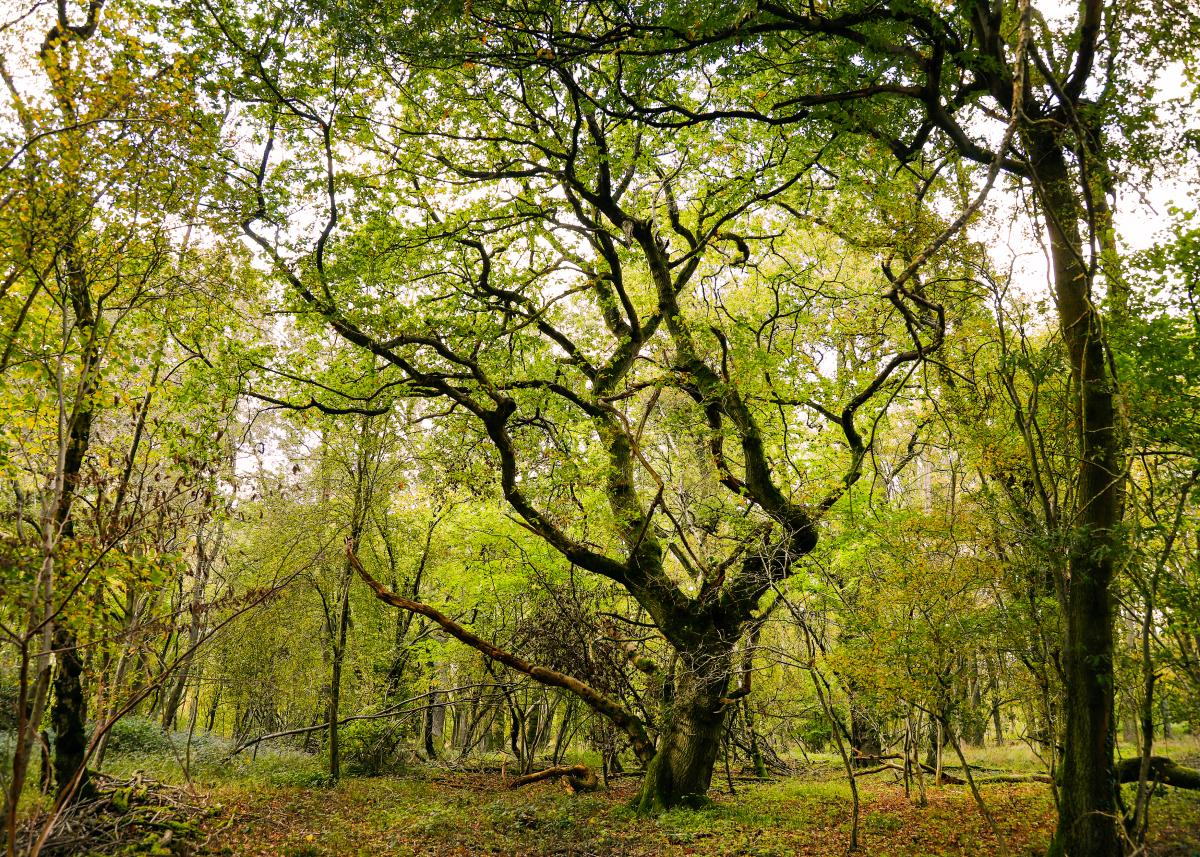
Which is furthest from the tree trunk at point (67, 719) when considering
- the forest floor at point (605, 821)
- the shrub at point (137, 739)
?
the shrub at point (137, 739)

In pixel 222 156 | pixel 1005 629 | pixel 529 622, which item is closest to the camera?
pixel 222 156

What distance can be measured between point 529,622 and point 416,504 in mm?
5911

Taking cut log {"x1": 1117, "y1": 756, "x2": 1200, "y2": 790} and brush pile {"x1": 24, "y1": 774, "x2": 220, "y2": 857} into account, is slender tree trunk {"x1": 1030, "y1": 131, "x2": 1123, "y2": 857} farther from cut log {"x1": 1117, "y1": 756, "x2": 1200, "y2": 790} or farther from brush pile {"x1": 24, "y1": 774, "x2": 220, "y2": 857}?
brush pile {"x1": 24, "y1": 774, "x2": 220, "y2": 857}

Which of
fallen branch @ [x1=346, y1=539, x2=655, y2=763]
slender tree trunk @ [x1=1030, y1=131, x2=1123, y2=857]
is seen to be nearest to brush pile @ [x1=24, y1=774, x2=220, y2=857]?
fallen branch @ [x1=346, y1=539, x2=655, y2=763]

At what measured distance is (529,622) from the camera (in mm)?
11086

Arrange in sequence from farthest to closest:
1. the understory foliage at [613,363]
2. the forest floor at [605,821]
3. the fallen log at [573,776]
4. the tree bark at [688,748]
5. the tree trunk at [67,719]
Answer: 1. the fallen log at [573,776]
2. the tree bark at [688,748]
3. the forest floor at [605,821]
4. the tree trunk at [67,719]
5. the understory foliage at [613,363]

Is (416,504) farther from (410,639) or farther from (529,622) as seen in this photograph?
(529,622)

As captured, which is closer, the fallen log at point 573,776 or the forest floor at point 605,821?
the forest floor at point 605,821

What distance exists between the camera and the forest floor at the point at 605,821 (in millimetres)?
6855

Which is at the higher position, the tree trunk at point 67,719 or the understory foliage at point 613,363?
the understory foliage at point 613,363

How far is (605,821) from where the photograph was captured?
28.4 feet

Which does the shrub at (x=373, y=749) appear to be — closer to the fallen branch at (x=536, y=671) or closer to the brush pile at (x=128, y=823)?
the fallen branch at (x=536, y=671)

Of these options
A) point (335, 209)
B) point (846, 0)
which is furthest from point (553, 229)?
point (846, 0)

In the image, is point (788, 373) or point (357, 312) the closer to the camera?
point (357, 312)
